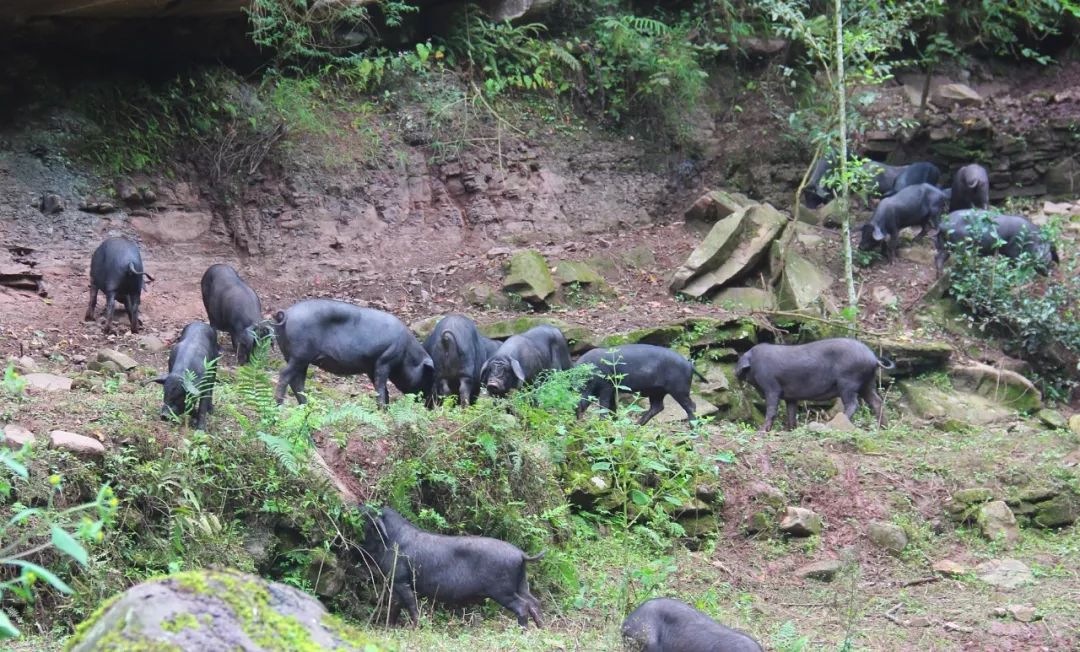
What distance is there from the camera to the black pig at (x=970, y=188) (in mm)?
16672

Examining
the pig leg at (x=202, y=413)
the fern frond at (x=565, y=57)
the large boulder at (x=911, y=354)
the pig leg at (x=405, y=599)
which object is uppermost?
the fern frond at (x=565, y=57)

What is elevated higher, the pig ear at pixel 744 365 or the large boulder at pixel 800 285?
the large boulder at pixel 800 285

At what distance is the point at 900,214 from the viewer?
53.4 feet

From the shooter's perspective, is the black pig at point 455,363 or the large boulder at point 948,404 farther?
the large boulder at point 948,404

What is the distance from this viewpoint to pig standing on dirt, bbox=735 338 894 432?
40.5 feet

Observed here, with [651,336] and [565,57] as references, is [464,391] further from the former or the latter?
[565,57]

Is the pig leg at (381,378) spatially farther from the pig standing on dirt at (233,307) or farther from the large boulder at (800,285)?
the large boulder at (800,285)

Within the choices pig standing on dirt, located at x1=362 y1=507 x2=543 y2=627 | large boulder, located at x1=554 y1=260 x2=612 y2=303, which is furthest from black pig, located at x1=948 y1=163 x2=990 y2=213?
pig standing on dirt, located at x1=362 y1=507 x2=543 y2=627

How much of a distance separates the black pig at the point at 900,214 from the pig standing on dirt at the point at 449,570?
409 inches

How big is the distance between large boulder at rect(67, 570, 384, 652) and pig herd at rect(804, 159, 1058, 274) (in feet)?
44.3

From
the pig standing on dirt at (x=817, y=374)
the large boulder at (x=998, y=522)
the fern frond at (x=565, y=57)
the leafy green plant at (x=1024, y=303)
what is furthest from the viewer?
the fern frond at (x=565, y=57)

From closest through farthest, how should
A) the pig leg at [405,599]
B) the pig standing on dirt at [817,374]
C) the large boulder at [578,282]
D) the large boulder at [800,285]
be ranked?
the pig leg at [405,599]
the pig standing on dirt at [817,374]
the large boulder at [800,285]
the large boulder at [578,282]

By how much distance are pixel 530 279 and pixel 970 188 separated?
6.61m

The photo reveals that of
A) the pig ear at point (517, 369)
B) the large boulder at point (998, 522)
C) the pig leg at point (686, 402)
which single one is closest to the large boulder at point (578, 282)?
the pig leg at point (686, 402)
